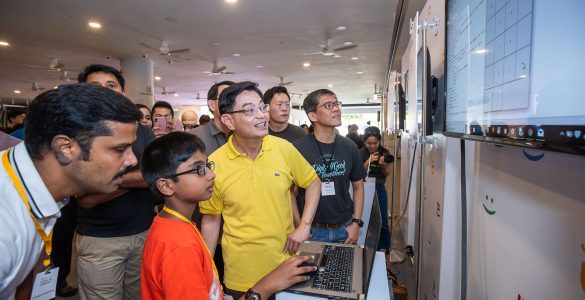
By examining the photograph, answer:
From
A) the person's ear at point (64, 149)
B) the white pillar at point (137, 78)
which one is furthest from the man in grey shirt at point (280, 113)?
the white pillar at point (137, 78)

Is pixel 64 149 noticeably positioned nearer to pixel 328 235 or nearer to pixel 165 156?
pixel 165 156

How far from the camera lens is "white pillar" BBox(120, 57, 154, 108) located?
8.55 meters

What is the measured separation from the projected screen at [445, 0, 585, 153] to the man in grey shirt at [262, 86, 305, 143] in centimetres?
193

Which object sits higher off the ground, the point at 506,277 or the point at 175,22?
the point at 175,22

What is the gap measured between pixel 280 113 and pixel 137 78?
7.35m

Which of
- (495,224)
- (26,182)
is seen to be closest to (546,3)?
(495,224)

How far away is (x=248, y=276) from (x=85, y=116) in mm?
1011

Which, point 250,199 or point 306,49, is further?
point 306,49

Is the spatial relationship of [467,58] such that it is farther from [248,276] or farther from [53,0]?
[53,0]

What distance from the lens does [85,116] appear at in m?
0.85

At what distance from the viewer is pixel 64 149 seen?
0.84 metres

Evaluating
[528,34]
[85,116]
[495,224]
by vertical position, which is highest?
[528,34]

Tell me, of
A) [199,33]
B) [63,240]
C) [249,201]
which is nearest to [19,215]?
[249,201]

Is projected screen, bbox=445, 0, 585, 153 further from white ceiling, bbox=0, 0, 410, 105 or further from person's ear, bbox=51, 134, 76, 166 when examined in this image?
white ceiling, bbox=0, 0, 410, 105
